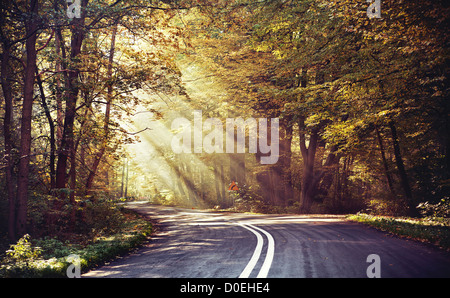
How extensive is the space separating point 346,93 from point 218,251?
7.82 meters

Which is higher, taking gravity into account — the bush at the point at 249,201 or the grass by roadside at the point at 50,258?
the grass by roadside at the point at 50,258

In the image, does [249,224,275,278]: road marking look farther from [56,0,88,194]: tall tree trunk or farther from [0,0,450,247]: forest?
[56,0,88,194]: tall tree trunk

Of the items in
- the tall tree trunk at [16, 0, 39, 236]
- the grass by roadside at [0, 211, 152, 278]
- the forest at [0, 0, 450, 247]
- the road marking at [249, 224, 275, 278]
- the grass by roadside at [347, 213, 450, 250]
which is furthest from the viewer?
the tall tree trunk at [16, 0, 39, 236]

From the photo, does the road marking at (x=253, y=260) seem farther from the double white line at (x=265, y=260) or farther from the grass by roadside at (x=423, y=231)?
the grass by roadside at (x=423, y=231)

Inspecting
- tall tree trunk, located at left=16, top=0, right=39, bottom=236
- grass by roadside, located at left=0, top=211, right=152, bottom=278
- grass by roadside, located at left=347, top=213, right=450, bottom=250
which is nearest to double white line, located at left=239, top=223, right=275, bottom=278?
grass by roadside, located at left=0, top=211, right=152, bottom=278

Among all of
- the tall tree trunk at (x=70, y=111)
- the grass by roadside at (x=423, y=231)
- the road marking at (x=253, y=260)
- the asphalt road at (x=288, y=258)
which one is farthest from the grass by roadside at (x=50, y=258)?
the grass by roadside at (x=423, y=231)

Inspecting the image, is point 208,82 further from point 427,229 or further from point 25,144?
point 427,229

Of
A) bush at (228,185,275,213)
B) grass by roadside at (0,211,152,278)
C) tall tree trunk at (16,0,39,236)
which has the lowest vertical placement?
bush at (228,185,275,213)

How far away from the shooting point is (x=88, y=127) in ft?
41.5

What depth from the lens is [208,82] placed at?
22438 mm

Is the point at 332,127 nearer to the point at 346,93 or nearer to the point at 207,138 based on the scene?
the point at 346,93

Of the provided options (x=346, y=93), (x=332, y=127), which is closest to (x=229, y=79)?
(x=332, y=127)

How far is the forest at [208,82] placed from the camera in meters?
10.5

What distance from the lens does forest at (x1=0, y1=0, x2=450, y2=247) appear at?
10469 mm
